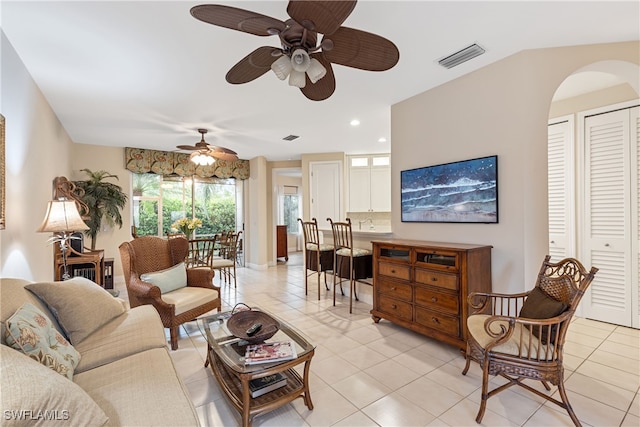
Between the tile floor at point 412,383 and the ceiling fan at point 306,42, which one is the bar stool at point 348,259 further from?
the ceiling fan at point 306,42

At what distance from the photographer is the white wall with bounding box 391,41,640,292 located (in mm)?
2449

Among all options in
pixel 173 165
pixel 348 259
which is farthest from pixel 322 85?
pixel 173 165

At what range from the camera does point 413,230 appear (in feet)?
11.3

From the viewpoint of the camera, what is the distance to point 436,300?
2.65m

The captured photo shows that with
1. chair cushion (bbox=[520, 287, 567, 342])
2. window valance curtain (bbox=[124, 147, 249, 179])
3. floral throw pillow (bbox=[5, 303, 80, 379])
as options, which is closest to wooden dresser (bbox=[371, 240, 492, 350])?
chair cushion (bbox=[520, 287, 567, 342])

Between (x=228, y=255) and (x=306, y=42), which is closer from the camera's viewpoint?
(x=306, y=42)

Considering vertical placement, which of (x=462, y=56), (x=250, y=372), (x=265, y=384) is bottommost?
(x=265, y=384)

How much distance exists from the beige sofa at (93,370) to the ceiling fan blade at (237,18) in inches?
62.1

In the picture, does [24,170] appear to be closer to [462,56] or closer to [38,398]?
[38,398]

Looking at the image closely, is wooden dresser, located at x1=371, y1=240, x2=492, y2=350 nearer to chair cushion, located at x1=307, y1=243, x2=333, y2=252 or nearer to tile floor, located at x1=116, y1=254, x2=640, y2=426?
tile floor, located at x1=116, y1=254, x2=640, y2=426

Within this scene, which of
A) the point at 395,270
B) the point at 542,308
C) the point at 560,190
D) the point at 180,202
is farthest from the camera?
the point at 180,202

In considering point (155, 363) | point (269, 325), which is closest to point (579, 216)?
point (269, 325)

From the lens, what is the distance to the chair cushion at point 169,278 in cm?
296

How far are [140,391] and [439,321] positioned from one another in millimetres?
2313
